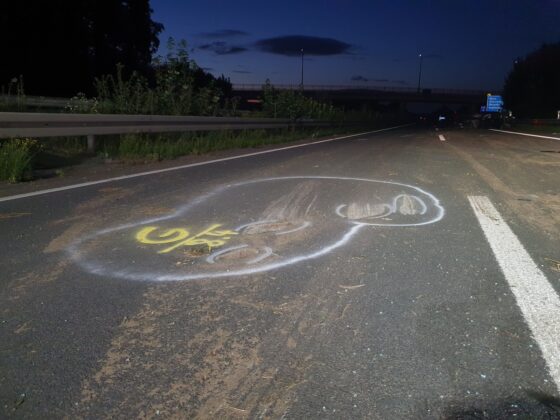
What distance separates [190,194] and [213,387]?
4.51 meters

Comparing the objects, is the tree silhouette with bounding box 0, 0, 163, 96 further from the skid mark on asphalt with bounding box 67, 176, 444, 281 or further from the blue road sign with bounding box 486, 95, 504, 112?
the blue road sign with bounding box 486, 95, 504, 112

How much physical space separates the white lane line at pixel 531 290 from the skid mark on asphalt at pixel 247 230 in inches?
31.4

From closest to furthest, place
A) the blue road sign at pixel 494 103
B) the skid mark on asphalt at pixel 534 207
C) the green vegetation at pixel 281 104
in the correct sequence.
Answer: the skid mark on asphalt at pixel 534 207 < the green vegetation at pixel 281 104 < the blue road sign at pixel 494 103

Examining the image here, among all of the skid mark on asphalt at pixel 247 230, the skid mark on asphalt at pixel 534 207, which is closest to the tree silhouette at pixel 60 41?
the skid mark on asphalt at pixel 247 230

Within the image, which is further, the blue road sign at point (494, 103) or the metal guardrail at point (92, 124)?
the blue road sign at point (494, 103)

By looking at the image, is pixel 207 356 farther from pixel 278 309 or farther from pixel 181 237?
pixel 181 237

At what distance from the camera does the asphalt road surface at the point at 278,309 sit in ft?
7.18

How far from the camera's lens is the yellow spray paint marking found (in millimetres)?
4316

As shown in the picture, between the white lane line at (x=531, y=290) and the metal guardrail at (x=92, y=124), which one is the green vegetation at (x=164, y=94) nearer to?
the metal guardrail at (x=92, y=124)

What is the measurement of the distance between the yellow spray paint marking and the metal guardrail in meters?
4.45

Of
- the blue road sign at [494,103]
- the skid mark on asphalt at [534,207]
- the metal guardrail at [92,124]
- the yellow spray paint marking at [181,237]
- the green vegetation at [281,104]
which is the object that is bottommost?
the yellow spray paint marking at [181,237]

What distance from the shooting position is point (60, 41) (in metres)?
31.2

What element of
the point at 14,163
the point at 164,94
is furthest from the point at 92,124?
the point at 164,94

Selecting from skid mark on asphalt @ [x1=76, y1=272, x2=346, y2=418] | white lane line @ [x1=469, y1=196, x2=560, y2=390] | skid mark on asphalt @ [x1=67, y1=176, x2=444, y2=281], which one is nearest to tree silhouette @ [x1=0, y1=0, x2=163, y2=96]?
skid mark on asphalt @ [x1=67, y1=176, x2=444, y2=281]
